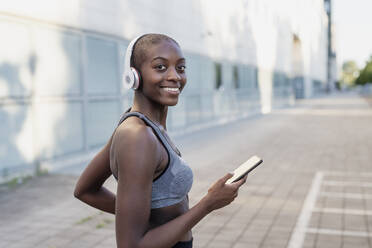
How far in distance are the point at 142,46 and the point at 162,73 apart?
0.40 feet

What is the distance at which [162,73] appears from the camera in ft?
5.39

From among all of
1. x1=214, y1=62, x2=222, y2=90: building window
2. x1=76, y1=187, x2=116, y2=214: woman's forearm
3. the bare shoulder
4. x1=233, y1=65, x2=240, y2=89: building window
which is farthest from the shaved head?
x1=233, y1=65, x2=240, y2=89: building window

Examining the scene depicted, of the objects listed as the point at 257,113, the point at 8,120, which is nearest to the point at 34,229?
the point at 8,120

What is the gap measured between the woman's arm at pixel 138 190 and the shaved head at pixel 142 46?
0.27 metres

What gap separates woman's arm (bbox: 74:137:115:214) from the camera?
1880 millimetres

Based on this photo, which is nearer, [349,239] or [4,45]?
[349,239]

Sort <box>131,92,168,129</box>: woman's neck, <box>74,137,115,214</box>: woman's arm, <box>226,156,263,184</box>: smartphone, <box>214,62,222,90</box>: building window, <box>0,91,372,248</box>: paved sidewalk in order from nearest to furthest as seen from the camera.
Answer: <box>226,156,263,184</box>: smartphone
<box>131,92,168,129</box>: woman's neck
<box>74,137,115,214</box>: woman's arm
<box>0,91,372,248</box>: paved sidewalk
<box>214,62,222,90</box>: building window

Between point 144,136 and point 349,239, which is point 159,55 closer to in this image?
point 144,136

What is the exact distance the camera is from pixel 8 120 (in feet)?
26.5

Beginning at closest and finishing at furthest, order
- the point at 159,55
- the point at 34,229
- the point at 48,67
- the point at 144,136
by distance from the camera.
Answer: the point at 144,136
the point at 159,55
the point at 34,229
the point at 48,67

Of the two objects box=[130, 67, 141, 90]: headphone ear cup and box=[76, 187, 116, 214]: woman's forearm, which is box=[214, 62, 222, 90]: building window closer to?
box=[76, 187, 116, 214]: woman's forearm

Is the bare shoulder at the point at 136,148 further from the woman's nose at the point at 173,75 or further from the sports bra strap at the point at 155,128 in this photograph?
the woman's nose at the point at 173,75

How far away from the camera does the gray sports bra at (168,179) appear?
161 cm

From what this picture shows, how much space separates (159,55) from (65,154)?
8.39 m
